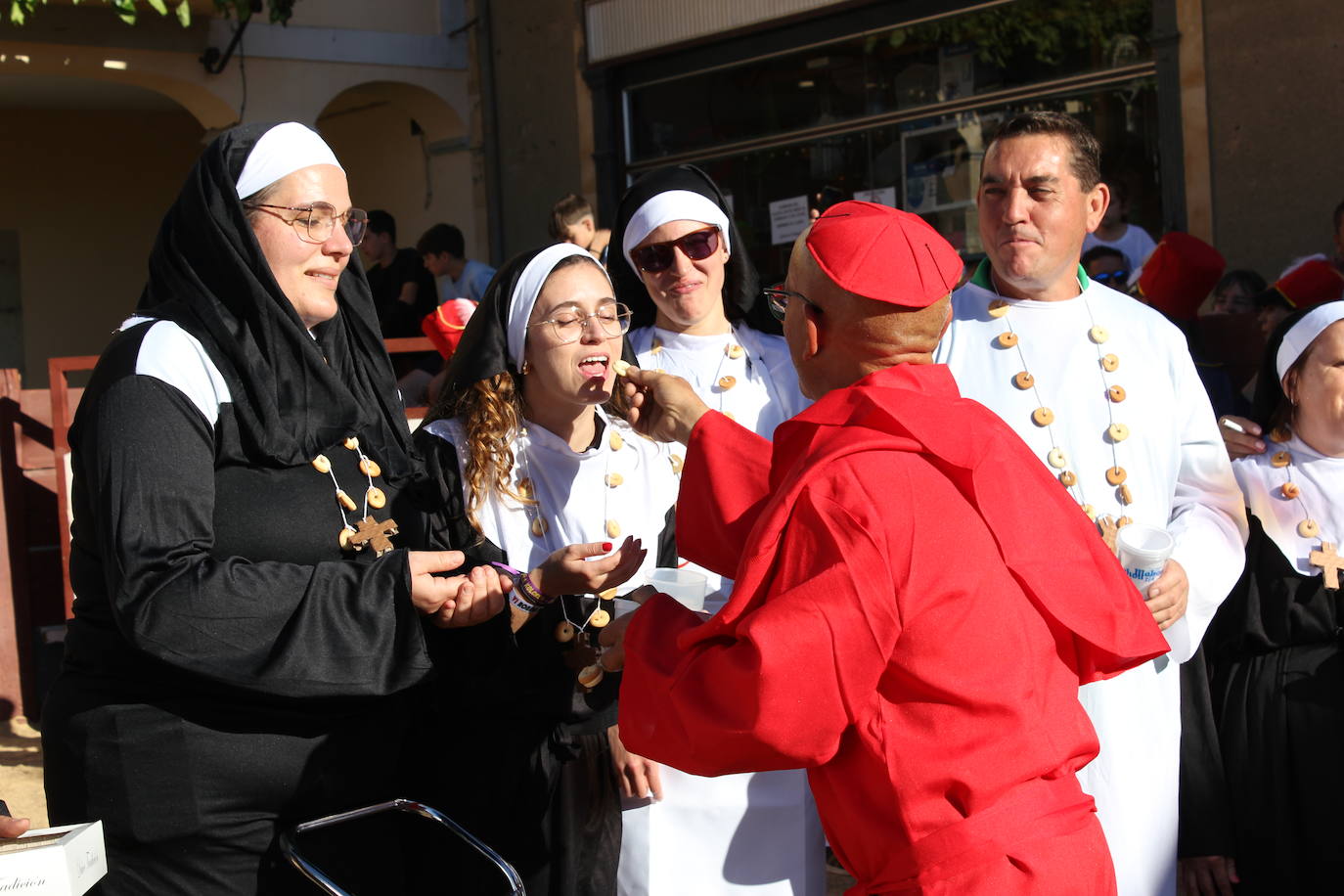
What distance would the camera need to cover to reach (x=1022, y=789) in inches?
77.7

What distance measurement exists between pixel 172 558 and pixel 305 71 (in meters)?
10.2

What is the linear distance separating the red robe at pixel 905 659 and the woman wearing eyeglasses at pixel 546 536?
2.38ft

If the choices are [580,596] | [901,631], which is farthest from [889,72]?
[901,631]

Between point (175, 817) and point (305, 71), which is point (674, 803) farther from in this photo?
point (305, 71)

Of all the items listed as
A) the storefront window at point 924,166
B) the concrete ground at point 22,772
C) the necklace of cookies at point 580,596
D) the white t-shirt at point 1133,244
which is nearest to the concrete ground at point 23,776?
the concrete ground at point 22,772

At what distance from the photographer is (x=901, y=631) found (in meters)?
1.91

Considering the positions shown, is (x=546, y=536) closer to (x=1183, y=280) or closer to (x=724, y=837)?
(x=724, y=837)

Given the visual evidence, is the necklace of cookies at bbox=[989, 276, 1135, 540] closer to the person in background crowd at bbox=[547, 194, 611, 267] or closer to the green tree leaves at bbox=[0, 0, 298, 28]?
the person in background crowd at bbox=[547, 194, 611, 267]

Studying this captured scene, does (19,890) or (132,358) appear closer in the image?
(19,890)

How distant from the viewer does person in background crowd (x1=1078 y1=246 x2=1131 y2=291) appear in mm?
6801

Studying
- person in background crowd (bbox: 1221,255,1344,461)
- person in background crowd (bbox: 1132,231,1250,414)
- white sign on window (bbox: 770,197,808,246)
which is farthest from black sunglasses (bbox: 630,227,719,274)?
white sign on window (bbox: 770,197,808,246)

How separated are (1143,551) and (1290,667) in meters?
1.35

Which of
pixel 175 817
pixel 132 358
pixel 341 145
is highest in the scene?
pixel 341 145

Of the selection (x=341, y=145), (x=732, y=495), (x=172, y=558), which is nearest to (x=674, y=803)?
(x=732, y=495)
